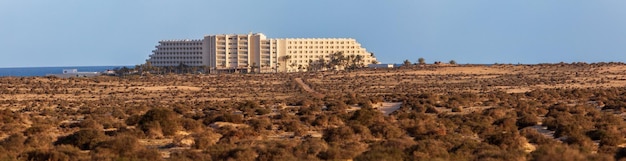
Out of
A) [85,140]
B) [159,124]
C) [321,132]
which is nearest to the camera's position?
[85,140]

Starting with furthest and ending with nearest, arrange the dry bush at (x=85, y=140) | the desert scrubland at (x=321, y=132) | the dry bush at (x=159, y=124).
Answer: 1. the dry bush at (x=159, y=124)
2. the dry bush at (x=85, y=140)
3. the desert scrubland at (x=321, y=132)

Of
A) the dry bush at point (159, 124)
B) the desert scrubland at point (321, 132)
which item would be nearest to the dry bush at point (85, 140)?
the desert scrubland at point (321, 132)

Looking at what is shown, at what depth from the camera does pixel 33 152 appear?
25406mm

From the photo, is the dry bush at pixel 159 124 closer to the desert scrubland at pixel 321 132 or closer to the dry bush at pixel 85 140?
the desert scrubland at pixel 321 132

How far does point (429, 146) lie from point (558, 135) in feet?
31.0

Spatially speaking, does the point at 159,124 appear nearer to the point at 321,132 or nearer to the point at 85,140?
the point at 321,132

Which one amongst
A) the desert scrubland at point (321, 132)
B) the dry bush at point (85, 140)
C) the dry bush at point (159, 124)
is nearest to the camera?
the desert scrubland at point (321, 132)

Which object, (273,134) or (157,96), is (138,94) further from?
(273,134)

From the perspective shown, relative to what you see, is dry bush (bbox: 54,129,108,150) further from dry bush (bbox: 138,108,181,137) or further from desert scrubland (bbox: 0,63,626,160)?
dry bush (bbox: 138,108,181,137)

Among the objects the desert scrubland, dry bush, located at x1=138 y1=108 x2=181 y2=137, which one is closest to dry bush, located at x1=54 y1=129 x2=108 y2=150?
the desert scrubland

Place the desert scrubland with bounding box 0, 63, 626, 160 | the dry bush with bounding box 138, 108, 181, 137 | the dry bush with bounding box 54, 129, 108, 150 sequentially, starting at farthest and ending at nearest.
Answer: the dry bush with bounding box 138, 108, 181, 137 → the dry bush with bounding box 54, 129, 108, 150 → the desert scrubland with bounding box 0, 63, 626, 160

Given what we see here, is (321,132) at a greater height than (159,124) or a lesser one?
lesser

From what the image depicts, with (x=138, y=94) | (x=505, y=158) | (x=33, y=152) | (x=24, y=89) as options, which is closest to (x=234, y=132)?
(x=33, y=152)

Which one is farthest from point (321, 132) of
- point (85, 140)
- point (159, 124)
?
point (85, 140)
